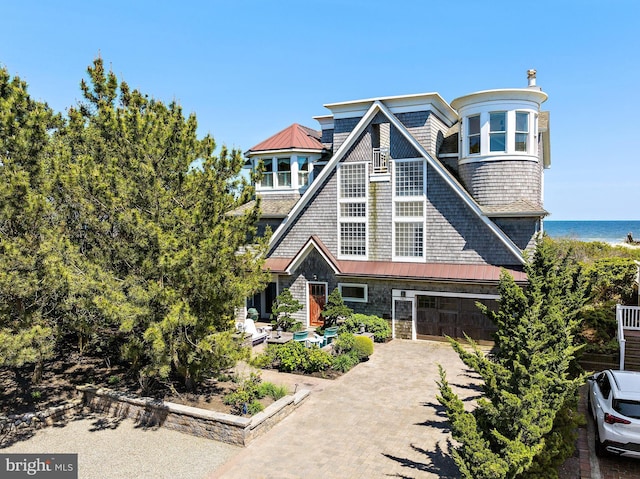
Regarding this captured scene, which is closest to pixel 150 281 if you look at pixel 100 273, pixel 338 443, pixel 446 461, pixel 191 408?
pixel 100 273

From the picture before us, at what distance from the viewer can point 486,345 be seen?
1831cm

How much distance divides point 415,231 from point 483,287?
3675mm

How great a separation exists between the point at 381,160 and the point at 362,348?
846 cm

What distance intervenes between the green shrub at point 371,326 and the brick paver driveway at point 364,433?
3.29m

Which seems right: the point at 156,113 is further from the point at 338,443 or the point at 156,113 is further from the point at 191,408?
the point at 338,443

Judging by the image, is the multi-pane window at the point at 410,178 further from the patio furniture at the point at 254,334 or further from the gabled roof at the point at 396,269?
the patio furniture at the point at 254,334

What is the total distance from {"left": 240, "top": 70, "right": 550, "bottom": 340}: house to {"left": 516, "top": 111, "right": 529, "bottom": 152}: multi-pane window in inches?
1.6

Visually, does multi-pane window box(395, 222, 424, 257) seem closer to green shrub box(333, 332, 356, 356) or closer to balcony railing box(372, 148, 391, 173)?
balcony railing box(372, 148, 391, 173)

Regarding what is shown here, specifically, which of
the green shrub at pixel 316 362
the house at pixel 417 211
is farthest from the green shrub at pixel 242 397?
the house at pixel 417 211

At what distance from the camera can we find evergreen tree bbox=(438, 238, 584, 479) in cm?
718

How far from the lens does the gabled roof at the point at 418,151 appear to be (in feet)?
58.0

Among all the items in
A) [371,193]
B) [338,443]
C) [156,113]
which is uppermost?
[156,113]

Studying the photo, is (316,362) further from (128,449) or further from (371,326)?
(128,449)

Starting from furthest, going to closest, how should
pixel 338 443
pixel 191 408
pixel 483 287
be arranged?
pixel 483 287, pixel 191 408, pixel 338 443
